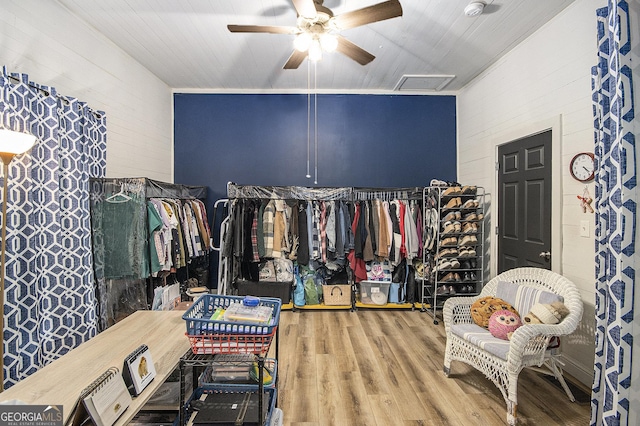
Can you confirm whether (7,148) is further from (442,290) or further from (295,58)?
(442,290)

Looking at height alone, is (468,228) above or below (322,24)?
below

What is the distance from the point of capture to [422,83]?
4281mm

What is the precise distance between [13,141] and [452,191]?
3.79 metres

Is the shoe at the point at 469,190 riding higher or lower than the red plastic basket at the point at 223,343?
higher

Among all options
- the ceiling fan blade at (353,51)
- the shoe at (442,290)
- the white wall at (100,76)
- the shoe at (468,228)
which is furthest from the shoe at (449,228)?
the white wall at (100,76)

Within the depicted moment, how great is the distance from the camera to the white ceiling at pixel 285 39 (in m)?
2.69

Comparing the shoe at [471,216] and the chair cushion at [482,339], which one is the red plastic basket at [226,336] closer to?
the chair cushion at [482,339]

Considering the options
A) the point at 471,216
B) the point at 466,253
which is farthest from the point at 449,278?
the point at 471,216

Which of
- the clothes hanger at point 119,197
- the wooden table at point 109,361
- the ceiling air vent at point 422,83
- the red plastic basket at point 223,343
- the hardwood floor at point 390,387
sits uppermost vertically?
the ceiling air vent at point 422,83

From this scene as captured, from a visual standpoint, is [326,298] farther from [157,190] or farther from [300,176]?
[157,190]

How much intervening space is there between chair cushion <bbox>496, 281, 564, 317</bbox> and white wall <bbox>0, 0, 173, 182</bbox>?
383 centimetres

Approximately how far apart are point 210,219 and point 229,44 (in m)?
2.33

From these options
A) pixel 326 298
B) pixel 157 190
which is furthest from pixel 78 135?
pixel 326 298

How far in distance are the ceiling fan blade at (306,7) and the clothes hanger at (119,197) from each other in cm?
210
